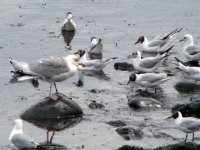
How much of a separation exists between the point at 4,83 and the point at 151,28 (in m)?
9.99

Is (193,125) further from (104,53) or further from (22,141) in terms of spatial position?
(104,53)

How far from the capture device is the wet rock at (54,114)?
699 inches

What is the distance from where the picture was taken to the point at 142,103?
1898 cm

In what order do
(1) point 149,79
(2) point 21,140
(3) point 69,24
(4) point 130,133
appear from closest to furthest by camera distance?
1. (2) point 21,140
2. (4) point 130,133
3. (1) point 149,79
4. (3) point 69,24

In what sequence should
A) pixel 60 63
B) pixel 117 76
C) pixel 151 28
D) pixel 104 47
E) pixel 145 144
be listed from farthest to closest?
1. pixel 151 28
2. pixel 104 47
3. pixel 117 76
4. pixel 60 63
5. pixel 145 144

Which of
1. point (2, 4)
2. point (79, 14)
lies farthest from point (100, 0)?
point (2, 4)

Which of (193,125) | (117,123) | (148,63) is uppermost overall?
(148,63)

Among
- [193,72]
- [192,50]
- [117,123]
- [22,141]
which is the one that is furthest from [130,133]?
[192,50]

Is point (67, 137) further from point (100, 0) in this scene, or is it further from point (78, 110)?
point (100, 0)

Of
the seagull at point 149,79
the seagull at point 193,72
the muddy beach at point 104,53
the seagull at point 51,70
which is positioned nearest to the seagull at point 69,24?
the muddy beach at point 104,53

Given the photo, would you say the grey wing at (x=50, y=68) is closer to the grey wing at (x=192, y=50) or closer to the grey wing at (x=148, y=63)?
the grey wing at (x=148, y=63)

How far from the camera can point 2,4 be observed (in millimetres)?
32281

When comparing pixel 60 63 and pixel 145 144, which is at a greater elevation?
pixel 60 63

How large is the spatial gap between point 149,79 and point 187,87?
4.12 ft
